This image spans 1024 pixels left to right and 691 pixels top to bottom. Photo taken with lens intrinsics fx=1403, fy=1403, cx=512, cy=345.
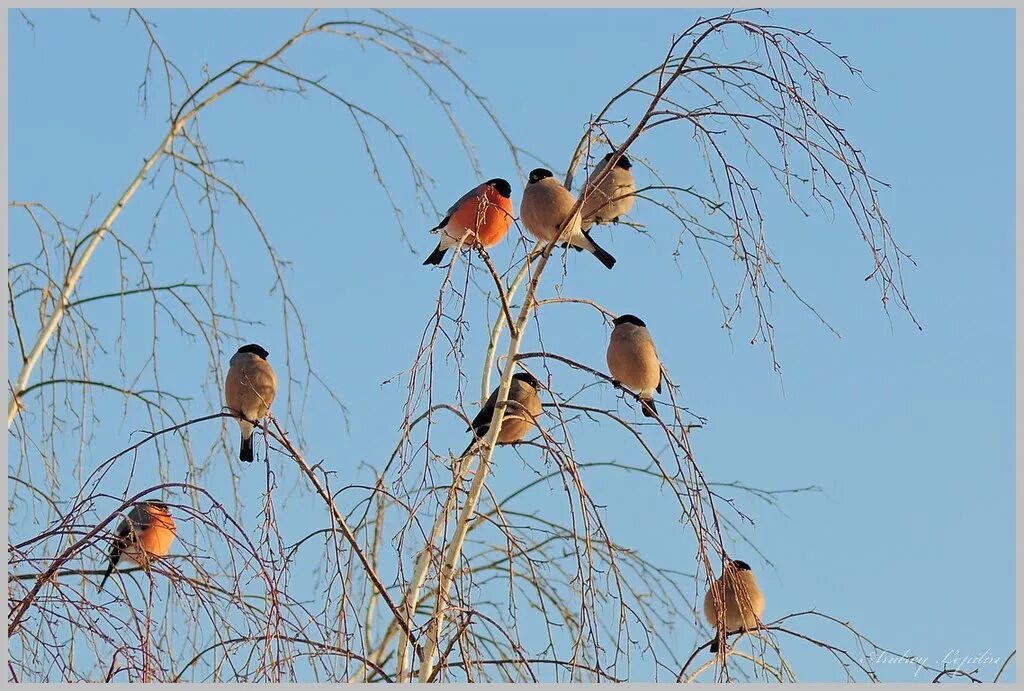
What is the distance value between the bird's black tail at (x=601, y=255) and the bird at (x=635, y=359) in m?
0.18

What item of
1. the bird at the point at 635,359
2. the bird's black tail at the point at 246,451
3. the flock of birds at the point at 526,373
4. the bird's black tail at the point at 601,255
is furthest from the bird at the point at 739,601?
the bird's black tail at the point at 246,451

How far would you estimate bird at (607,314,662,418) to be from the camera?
164 inches

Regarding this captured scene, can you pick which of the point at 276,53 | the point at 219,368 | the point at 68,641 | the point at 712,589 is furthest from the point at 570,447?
the point at 276,53

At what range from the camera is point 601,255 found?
168 inches

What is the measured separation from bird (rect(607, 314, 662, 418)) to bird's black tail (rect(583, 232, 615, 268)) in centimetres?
18

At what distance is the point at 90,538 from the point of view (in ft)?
8.27

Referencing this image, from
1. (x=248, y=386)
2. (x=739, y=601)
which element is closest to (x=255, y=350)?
(x=248, y=386)

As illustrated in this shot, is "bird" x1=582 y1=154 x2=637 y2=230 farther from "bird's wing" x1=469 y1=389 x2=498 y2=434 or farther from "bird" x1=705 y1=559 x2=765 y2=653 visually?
"bird" x1=705 y1=559 x2=765 y2=653

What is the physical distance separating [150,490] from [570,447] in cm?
79

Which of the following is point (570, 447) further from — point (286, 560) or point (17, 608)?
point (17, 608)

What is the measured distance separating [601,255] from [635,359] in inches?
13.4

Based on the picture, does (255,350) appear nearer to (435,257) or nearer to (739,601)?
(435,257)

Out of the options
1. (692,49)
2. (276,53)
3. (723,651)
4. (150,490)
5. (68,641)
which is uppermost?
(276,53)

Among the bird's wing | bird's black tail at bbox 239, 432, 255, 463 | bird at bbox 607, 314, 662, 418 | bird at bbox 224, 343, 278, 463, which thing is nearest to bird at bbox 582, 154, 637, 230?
bird at bbox 607, 314, 662, 418
